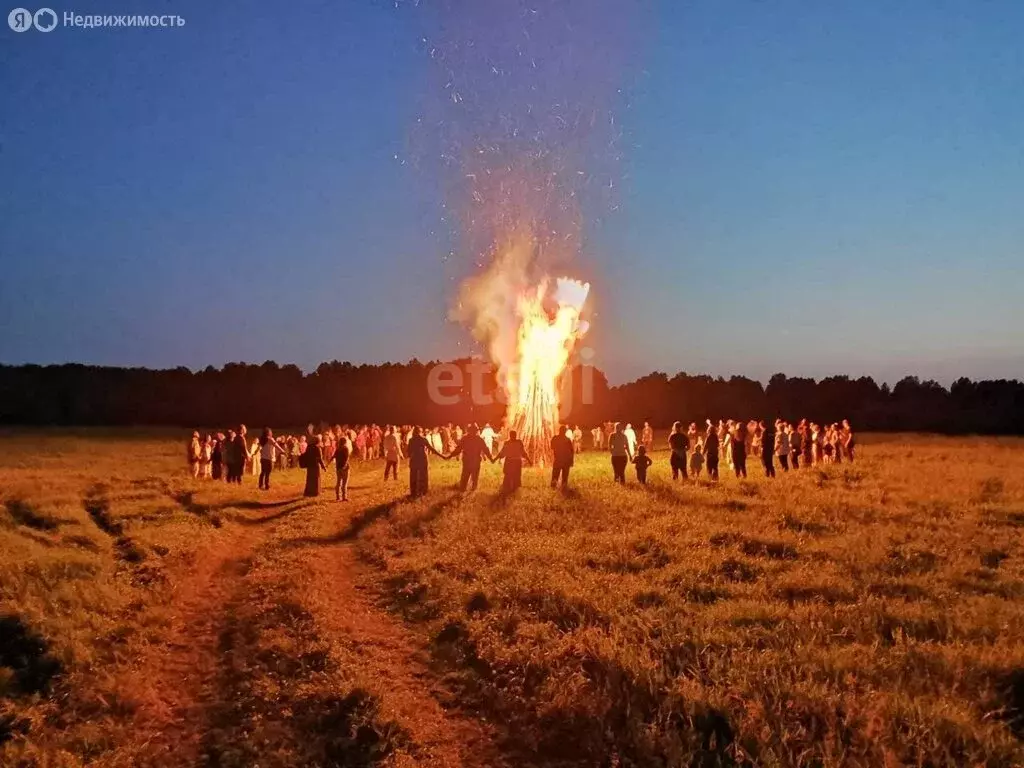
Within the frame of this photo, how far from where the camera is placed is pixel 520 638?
919 cm

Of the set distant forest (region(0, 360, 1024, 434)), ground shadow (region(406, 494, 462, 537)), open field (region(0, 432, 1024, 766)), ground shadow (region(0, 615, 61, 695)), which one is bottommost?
ground shadow (region(0, 615, 61, 695))

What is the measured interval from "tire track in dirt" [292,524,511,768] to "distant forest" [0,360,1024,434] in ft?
229

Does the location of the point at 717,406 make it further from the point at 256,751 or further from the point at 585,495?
the point at 256,751

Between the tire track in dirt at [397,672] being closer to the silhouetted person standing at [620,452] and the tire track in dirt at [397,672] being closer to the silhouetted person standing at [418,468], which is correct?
the silhouetted person standing at [418,468]

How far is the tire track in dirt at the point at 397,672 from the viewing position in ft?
22.7

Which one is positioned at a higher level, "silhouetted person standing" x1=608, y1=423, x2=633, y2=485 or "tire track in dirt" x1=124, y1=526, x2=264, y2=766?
"silhouetted person standing" x1=608, y1=423, x2=633, y2=485

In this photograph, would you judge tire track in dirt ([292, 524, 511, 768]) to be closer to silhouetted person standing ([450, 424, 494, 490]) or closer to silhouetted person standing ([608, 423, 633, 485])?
silhouetted person standing ([450, 424, 494, 490])

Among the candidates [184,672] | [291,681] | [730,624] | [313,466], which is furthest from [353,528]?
[730,624]

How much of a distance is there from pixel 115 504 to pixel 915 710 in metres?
20.1

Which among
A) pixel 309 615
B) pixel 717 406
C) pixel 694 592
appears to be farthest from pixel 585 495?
pixel 717 406

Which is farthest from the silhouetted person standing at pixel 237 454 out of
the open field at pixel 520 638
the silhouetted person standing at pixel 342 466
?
the open field at pixel 520 638

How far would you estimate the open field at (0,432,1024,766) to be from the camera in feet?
22.3

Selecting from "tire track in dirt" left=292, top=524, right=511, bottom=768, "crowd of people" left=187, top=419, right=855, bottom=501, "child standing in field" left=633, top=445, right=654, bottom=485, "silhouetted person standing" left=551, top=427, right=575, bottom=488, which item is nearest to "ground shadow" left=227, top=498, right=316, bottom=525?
"crowd of people" left=187, top=419, right=855, bottom=501

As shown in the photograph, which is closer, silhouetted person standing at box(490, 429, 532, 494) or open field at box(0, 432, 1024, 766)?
open field at box(0, 432, 1024, 766)
